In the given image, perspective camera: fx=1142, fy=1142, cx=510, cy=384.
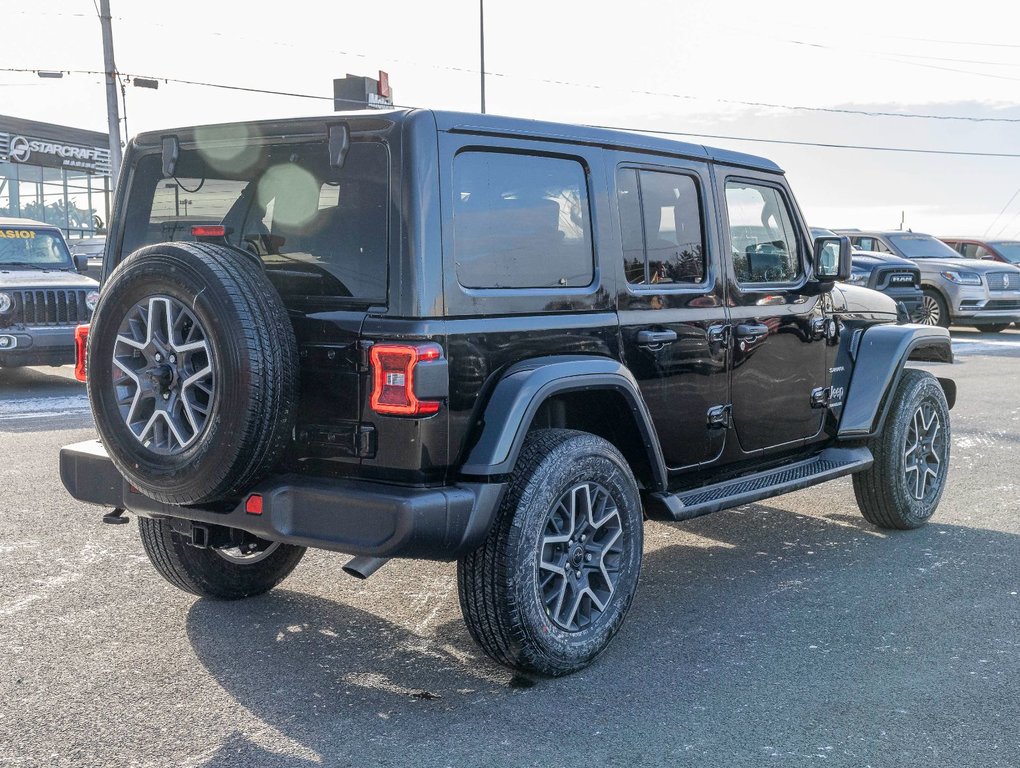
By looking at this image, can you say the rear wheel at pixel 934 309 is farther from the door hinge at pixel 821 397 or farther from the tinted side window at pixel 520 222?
the tinted side window at pixel 520 222

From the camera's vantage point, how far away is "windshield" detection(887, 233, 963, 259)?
787 inches

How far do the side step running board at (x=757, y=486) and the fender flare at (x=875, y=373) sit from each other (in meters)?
0.14

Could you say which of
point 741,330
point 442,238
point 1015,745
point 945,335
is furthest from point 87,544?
point 945,335

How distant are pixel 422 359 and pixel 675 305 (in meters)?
1.51

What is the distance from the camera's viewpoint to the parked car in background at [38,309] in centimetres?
1155

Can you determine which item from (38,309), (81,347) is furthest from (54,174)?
(81,347)

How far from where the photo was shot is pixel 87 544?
5672 mm

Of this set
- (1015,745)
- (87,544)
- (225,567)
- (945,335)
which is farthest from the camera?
(945,335)

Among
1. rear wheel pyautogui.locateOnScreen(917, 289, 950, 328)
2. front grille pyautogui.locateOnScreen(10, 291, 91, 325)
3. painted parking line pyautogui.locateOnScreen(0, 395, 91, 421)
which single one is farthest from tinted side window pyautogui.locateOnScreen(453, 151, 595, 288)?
rear wheel pyautogui.locateOnScreen(917, 289, 950, 328)

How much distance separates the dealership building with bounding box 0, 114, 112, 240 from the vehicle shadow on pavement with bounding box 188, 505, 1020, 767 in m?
37.2

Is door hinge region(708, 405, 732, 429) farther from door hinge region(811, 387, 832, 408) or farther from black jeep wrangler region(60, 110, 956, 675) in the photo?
door hinge region(811, 387, 832, 408)

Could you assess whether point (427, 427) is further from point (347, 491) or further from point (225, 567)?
point (225, 567)

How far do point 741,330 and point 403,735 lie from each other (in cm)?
244

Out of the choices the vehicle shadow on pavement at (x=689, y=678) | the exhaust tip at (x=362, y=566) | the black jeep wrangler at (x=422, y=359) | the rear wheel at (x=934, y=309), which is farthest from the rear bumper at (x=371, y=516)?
the rear wheel at (x=934, y=309)
